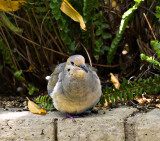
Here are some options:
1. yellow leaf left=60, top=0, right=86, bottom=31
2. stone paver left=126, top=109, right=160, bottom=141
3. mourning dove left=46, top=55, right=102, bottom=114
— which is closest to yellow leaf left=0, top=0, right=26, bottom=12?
yellow leaf left=60, top=0, right=86, bottom=31

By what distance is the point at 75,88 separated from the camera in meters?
3.29

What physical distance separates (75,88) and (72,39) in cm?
126

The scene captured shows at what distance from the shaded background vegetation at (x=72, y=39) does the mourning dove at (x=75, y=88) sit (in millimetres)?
867

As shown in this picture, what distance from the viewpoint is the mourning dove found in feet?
10.7

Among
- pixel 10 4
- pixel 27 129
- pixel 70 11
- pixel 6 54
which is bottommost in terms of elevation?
pixel 27 129

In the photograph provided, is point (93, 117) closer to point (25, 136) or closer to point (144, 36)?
point (25, 136)

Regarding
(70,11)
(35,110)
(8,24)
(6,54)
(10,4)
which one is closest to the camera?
(35,110)

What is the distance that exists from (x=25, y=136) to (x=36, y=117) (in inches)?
8.6

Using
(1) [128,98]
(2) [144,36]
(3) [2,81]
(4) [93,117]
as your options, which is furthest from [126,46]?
(3) [2,81]

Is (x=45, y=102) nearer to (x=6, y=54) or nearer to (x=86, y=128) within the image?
(x=86, y=128)

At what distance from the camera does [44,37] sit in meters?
4.41

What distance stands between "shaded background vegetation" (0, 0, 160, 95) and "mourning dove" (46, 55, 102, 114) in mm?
867

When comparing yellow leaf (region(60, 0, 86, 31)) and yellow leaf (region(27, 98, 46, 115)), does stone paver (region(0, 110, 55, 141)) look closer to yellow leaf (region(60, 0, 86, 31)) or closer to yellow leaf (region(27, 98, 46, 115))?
yellow leaf (region(27, 98, 46, 115))

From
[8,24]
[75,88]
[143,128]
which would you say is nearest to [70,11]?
[8,24]
